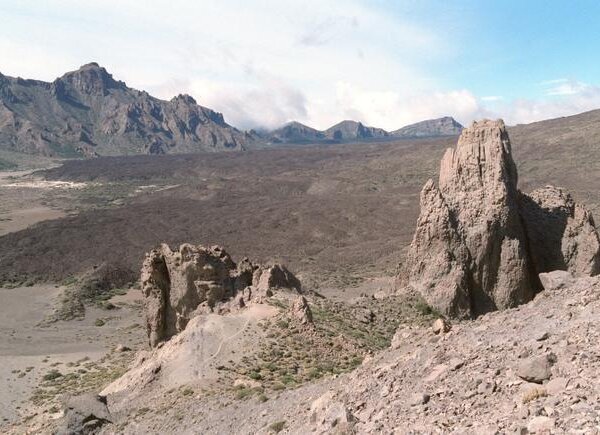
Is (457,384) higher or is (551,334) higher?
(551,334)

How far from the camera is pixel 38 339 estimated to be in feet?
131

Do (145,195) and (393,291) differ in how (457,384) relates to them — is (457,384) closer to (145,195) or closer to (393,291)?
(393,291)

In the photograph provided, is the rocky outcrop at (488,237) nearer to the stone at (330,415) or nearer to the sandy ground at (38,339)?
the stone at (330,415)

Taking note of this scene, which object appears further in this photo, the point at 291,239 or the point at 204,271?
the point at 291,239

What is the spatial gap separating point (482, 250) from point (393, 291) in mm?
5284

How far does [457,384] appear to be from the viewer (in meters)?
8.84

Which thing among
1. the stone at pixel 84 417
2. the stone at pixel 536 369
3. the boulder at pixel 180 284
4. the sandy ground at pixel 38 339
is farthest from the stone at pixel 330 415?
the sandy ground at pixel 38 339

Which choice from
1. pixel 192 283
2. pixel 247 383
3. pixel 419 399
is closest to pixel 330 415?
pixel 419 399

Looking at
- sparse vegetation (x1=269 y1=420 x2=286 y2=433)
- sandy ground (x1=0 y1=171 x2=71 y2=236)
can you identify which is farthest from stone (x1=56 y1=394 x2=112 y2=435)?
sandy ground (x1=0 y1=171 x2=71 y2=236)

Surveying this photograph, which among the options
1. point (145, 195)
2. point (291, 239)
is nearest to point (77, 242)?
point (291, 239)

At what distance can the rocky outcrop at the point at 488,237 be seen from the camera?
2173 cm

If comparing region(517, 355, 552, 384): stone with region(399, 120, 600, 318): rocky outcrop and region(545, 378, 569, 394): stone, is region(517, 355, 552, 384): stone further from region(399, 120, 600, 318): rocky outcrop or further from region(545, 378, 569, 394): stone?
region(399, 120, 600, 318): rocky outcrop

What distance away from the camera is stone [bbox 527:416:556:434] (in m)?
6.38

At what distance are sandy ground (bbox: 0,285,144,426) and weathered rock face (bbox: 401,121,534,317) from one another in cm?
2073
